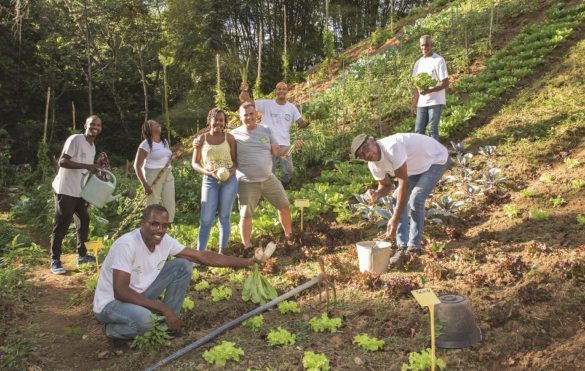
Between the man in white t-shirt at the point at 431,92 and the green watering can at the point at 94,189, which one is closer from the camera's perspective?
the green watering can at the point at 94,189

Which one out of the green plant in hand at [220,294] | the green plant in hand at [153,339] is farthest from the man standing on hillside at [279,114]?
the green plant in hand at [153,339]

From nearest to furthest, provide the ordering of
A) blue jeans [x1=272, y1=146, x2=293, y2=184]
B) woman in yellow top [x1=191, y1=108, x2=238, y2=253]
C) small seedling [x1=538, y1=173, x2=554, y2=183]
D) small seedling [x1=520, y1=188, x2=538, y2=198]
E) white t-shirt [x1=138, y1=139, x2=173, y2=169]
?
woman in yellow top [x1=191, y1=108, x2=238, y2=253] < white t-shirt [x1=138, y1=139, x2=173, y2=169] < small seedling [x1=520, y1=188, x2=538, y2=198] < small seedling [x1=538, y1=173, x2=554, y2=183] < blue jeans [x1=272, y1=146, x2=293, y2=184]

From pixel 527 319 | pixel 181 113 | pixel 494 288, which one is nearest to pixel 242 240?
pixel 494 288

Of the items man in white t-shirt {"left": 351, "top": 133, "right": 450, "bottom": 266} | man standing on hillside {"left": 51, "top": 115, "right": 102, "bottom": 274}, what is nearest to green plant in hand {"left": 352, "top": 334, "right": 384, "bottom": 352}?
man in white t-shirt {"left": 351, "top": 133, "right": 450, "bottom": 266}

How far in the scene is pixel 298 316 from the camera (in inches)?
168

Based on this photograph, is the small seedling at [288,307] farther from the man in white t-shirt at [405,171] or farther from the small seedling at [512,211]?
the small seedling at [512,211]

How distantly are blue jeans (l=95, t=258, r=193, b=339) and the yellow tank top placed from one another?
1.41 m

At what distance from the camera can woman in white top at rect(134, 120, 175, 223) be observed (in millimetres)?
5723

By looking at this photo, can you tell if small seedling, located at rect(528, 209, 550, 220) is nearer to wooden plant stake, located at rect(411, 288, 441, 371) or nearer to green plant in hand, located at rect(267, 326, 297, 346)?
wooden plant stake, located at rect(411, 288, 441, 371)

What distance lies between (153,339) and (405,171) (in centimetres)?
256

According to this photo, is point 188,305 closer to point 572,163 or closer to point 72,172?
point 72,172

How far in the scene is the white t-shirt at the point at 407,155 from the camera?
455 cm

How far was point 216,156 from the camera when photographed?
523 cm

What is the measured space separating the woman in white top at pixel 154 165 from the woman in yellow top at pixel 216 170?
2.10ft
